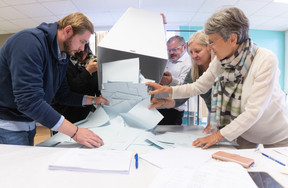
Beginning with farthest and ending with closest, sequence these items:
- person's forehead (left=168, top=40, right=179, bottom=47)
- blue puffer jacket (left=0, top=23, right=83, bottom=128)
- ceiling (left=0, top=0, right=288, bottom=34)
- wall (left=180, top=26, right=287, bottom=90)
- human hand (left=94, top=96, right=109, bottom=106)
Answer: wall (left=180, top=26, right=287, bottom=90) < ceiling (left=0, top=0, right=288, bottom=34) < person's forehead (left=168, top=40, right=179, bottom=47) < human hand (left=94, top=96, right=109, bottom=106) < blue puffer jacket (left=0, top=23, right=83, bottom=128)

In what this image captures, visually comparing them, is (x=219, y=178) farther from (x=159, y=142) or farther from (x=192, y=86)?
(x=192, y=86)

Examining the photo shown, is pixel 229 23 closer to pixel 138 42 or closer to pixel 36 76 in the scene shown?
pixel 138 42

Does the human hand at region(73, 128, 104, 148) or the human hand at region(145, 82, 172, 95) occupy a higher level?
the human hand at region(145, 82, 172, 95)

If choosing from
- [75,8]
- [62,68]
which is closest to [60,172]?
[62,68]

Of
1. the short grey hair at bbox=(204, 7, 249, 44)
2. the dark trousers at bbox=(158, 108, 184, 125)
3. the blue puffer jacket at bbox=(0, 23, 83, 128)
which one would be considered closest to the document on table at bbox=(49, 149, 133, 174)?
the blue puffer jacket at bbox=(0, 23, 83, 128)

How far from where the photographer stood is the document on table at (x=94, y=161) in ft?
1.72

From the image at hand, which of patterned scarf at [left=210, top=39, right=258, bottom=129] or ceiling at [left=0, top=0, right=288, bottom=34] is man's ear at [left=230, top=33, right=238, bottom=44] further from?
ceiling at [left=0, top=0, right=288, bottom=34]

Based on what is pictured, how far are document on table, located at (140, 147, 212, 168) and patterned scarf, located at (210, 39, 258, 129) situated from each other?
30 centimetres

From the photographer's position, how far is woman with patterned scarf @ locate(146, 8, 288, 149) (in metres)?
0.73

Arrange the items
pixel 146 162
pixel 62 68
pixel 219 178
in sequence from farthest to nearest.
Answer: pixel 62 68, pixel 146 162, pixel 219 178

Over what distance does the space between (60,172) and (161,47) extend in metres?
0.72

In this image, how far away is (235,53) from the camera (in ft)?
2.67

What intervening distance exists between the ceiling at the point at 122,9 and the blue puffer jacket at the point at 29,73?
266cm

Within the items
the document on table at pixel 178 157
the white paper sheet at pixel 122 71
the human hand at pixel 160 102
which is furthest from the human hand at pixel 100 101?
the document on table at pixel 178 157
